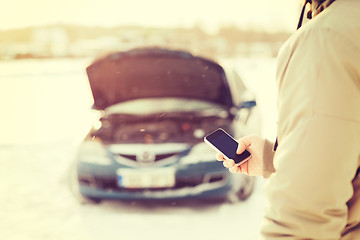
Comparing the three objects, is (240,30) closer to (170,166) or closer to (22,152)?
(22,152)

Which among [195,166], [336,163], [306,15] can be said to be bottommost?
[195,166]

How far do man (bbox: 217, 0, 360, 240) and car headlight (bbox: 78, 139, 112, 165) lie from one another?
2.37 meters

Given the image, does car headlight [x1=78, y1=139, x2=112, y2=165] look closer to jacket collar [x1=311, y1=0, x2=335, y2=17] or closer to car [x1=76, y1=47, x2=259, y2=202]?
car [x1=76, y1=47, x2=259, y2=202]

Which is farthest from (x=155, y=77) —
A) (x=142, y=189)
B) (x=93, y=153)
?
(x=142, y=189)

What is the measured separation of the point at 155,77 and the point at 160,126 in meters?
0.67

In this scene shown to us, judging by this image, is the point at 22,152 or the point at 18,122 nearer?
the point at 22,152

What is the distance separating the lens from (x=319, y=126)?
63 cm

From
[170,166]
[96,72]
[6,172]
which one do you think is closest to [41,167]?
[6,172]

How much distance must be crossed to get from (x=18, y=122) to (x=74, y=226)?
16.2 feet

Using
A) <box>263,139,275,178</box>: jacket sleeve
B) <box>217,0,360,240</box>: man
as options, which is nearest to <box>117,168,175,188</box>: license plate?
<box>263,139,275,178</box>: jacket sleeve

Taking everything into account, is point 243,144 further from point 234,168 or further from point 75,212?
point 75,212

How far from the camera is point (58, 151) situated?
478 centimetres

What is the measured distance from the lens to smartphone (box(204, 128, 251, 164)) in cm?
109

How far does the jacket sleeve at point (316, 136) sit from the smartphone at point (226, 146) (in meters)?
0.38
